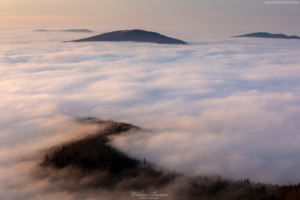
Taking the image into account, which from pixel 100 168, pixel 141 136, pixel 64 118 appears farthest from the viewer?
pixel 64 118

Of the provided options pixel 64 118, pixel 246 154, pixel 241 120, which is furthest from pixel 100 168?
pixel 241 120

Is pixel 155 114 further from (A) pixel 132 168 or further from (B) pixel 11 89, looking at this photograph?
(B) pixel 11 89

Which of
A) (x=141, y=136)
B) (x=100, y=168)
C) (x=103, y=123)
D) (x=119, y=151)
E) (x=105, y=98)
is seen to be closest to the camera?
(x=100, y=168)

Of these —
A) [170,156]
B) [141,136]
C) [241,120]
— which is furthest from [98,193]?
[241,120]

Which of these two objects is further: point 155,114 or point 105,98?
point 105,98

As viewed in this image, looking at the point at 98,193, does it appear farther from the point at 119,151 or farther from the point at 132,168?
the point at 119,151

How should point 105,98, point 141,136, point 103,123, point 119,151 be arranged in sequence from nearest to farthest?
point 119,151
point 141,136
point 103,123
point 105,98
